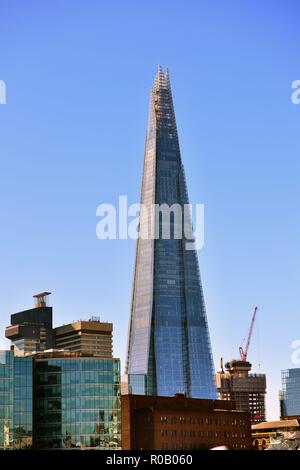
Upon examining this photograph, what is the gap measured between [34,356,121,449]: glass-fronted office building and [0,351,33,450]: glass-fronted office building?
2.03 metres

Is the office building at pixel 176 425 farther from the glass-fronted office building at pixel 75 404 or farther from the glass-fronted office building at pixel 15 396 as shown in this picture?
the glass-fronted office building at pixel 15 396

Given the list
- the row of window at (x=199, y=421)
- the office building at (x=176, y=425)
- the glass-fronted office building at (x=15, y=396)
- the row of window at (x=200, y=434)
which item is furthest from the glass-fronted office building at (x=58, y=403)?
the row of window at (x=200, y=434)

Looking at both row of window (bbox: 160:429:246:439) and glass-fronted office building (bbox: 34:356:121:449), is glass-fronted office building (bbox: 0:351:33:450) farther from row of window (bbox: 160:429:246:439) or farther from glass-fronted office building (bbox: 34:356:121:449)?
row of window (bbox: 160:429:246:439)

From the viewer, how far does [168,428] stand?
17825cm

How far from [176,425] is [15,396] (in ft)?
153

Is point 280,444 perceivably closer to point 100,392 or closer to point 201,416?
point 201,416

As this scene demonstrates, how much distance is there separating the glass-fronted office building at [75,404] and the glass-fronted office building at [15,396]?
2.03 metres

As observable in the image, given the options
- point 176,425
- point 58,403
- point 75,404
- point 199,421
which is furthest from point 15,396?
point 199,421
